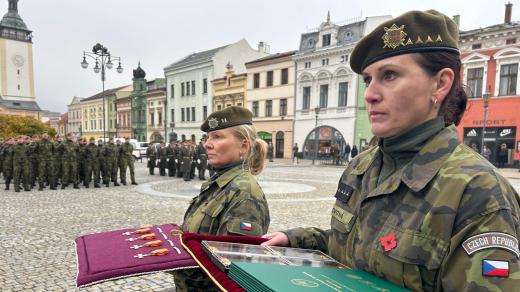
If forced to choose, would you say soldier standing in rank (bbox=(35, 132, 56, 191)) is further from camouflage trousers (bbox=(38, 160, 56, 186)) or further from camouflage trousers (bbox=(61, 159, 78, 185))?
camouflage trousers (bbox=(61, 159, 78, 185))

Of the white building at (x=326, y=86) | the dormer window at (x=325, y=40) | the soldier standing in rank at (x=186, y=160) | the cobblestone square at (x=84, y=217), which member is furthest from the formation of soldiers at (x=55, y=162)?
the dormer window at (x=325, y=40)

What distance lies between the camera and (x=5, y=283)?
412 cm

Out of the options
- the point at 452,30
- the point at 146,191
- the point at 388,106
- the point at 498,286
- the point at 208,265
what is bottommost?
the point at 146,191

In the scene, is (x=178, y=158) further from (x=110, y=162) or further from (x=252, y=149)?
(x=252, y=149)

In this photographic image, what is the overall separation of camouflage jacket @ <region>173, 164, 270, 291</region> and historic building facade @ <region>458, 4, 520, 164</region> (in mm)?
23885

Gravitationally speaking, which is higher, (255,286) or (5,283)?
(255,286)

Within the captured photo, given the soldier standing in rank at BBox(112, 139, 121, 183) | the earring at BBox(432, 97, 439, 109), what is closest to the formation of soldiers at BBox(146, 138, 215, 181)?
the soldier standing in rank at BBox(112, 139, 121, 183)

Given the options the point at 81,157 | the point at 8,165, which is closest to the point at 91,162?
the point at 81,157

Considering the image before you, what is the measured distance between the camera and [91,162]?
1300 cm

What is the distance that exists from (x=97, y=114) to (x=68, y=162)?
190 feet

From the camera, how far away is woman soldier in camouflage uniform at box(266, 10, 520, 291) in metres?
0.90

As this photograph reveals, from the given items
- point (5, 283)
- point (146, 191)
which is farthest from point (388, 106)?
point (146, 191)

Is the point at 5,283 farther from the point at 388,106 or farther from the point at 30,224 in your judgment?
the point at 388,106

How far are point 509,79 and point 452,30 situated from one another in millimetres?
27071
